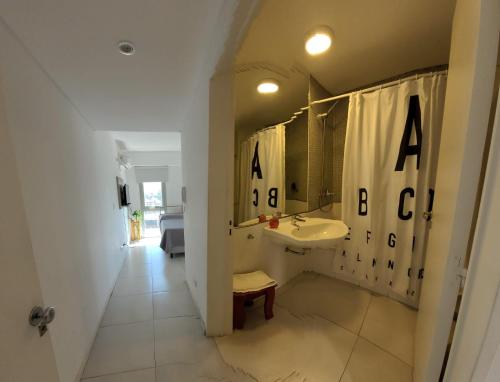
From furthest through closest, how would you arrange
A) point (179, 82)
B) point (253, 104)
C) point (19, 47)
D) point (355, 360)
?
point (253, 104) < point (179, 82) < point (355, 360) < point (19, 47)

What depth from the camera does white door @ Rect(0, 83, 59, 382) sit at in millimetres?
553

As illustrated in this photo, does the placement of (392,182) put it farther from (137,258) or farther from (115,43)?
(137,258)

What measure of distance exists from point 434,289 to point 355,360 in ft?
2.97

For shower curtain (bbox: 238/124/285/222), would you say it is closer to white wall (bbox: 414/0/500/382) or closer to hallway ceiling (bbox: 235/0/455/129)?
hallway ceiling (bbox: 235/0/455/129)

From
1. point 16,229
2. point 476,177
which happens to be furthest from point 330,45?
point 16,229

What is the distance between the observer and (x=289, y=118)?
2.41m

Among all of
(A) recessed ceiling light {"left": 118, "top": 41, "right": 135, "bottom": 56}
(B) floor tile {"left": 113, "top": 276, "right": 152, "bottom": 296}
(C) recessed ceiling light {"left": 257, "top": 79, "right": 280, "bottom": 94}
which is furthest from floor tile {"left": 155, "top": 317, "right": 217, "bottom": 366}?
(C) recessed ceiling light {"left": 257, "top": 79, "right": 280, "bottom": 94}

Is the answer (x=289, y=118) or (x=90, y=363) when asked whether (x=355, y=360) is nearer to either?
(x=90, y=363)

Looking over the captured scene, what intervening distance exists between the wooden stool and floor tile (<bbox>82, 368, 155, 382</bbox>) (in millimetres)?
691

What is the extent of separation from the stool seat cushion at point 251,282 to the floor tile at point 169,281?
1181mm

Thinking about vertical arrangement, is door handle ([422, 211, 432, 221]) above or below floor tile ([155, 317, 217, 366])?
above

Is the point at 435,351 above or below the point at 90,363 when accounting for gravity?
above

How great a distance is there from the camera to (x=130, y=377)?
1401 mm

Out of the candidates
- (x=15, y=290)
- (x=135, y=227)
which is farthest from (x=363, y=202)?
(x=135, y=227)
